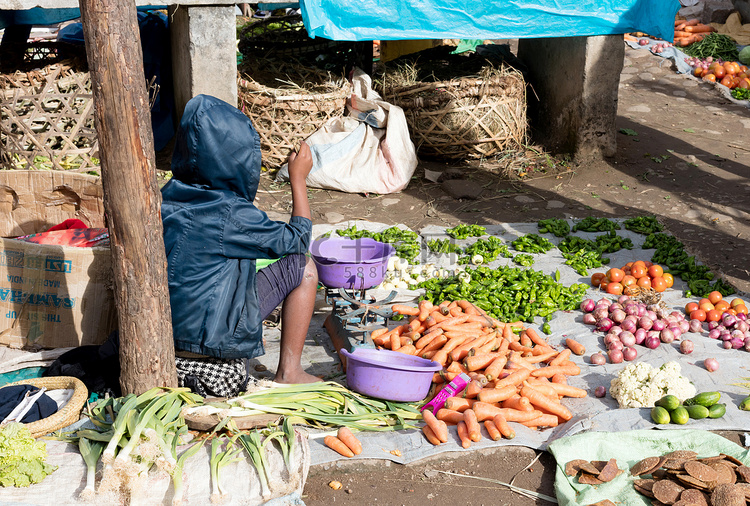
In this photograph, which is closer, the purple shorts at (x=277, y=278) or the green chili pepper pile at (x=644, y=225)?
the purple shorts at (x=277, y=278)

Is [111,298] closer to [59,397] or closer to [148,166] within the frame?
[59,397]

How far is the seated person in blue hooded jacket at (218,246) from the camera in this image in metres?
2.96

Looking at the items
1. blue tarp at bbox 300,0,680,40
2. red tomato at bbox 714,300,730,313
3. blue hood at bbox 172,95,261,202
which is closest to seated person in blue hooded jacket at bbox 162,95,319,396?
blue hood at bbox 172,95,261,202

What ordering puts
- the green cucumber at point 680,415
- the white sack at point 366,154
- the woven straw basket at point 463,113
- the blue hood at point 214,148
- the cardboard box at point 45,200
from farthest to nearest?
1. the woven straw basket at point 463,113
2. the white sack at point 366,154
3. the cardboard box at point 45,200
4. the green cucumber at point 680,415
5. the blue hood at point 214,148

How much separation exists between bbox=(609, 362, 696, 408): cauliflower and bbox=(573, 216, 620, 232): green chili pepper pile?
88.9 inches

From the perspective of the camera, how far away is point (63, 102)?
19.4 ft

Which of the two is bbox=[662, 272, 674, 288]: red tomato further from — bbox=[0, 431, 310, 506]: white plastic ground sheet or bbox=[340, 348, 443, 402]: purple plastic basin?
bbox=[0, 431, 310, 506]: white plastic ground sheet

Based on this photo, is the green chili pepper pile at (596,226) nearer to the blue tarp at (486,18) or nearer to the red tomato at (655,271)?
the red tomato at (655,271)

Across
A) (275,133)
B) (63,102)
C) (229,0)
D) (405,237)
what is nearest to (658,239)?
(405,237)

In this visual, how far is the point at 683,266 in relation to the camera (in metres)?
4.67

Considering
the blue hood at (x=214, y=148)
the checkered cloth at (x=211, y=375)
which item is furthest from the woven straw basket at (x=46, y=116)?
the checkered cloth at (x=211, y=375)

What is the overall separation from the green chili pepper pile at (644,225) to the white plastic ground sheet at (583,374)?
20 cm

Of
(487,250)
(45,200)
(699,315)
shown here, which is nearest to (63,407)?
(45,200)

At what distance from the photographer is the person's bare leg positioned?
333 cm
